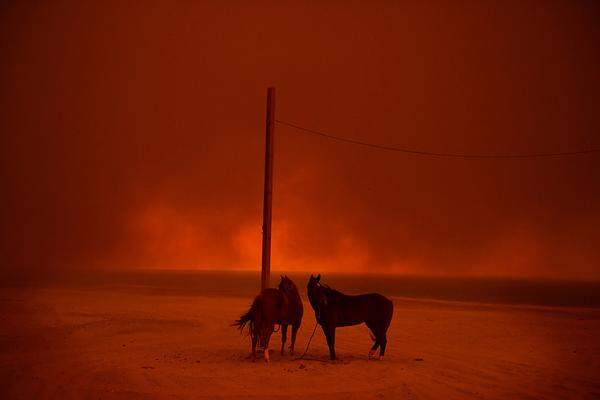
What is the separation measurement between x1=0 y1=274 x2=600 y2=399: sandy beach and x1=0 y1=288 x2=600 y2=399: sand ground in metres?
0.02

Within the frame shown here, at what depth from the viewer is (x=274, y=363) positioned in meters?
11.2

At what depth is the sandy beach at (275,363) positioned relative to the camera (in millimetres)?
8984

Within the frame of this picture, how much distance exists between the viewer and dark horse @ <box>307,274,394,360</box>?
11.3 meters

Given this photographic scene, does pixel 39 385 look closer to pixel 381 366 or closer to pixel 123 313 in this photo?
pixel 381 366

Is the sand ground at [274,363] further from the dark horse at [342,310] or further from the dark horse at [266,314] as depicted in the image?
the dark horse at [342,310]

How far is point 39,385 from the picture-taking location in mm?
9125

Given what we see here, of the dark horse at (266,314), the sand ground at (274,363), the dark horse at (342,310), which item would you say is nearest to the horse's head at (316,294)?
the dark horse at (342,310)

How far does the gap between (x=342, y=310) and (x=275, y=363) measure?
1727 millimetres

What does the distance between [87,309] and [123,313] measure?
7.03 ft

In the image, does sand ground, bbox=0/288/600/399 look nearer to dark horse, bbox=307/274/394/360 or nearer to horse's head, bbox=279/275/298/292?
dark horse, bbox=307/274/394/360

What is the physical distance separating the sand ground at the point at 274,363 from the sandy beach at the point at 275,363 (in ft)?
0.07

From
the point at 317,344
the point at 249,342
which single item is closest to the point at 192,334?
the point at 249,342

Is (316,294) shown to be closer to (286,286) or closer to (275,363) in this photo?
(286,286)

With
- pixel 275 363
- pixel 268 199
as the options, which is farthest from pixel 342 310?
pixel 268 199
